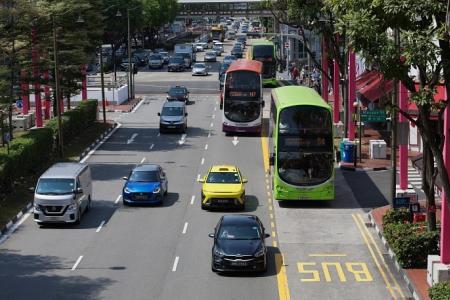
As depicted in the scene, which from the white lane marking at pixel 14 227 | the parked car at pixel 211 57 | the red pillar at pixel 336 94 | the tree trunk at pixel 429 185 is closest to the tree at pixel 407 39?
the tree trunk at pixel 429 185

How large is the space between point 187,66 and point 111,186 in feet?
226

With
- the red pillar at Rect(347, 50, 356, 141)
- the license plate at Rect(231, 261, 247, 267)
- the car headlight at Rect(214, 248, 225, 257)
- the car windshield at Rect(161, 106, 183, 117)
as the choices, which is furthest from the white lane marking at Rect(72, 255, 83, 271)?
the car windshield at Rect(161, 106, 183, 117)

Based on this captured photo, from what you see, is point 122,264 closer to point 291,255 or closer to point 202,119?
point 291,255

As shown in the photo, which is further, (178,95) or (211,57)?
(211,57)

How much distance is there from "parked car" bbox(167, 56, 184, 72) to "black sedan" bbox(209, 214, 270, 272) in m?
78.4

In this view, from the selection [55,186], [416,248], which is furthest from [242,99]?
[416,248]

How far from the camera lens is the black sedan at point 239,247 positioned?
27.9 meters

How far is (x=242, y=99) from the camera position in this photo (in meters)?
55.5

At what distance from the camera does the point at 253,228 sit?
29484mm

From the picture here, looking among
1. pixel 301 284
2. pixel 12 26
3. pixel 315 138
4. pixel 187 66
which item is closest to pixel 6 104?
pixel 12 26

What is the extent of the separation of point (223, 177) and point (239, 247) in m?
10.4

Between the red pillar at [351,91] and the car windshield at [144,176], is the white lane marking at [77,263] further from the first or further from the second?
the red pillar at [351,91]

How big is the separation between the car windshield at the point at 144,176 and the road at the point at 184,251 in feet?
4.47

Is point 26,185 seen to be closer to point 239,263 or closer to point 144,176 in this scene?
point 144,176
